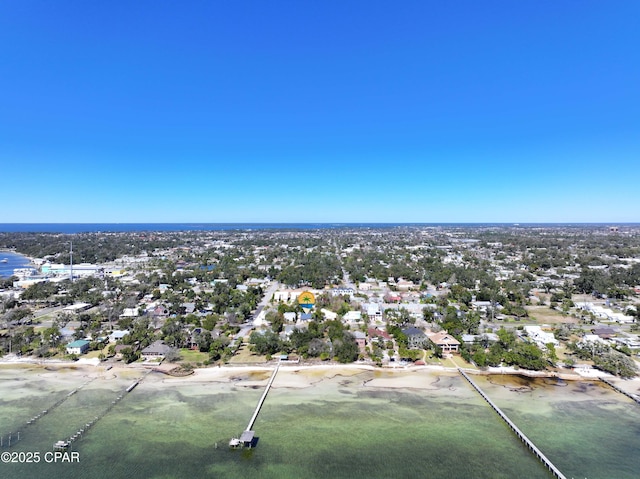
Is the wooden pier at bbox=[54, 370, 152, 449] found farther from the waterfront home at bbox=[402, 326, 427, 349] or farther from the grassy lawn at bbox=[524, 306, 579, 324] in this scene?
the grassy lawn at bbox=[524, 306, 579, 324]

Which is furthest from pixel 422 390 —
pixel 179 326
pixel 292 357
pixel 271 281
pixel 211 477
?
pixel 271 281

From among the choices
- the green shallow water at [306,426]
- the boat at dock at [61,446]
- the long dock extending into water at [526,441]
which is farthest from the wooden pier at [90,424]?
the long dock extending into water at [526,441]

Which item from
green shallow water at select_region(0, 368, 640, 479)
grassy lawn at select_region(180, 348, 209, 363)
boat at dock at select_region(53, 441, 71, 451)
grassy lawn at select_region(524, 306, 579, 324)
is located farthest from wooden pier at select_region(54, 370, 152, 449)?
grassy lawn at select_region(524, 306, 579, 324)

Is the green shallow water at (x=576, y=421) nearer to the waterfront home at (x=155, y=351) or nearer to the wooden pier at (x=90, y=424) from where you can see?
the wooden pier at (x=90, y=424)

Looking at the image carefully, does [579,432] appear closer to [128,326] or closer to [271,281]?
[128,326]

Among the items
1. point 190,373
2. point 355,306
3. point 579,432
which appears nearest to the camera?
point 579,432

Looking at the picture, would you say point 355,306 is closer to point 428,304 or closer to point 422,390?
point 428,304

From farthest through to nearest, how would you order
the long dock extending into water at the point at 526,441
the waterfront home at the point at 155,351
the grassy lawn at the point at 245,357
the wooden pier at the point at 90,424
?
the waterfront home at the point at 155,351 → the grassy lawn at the point at 245,357 → the wooden pier at the point at 90,424 → the long dock extending into water at the point at 526,441

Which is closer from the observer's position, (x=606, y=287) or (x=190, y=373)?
(x=190, y=373)

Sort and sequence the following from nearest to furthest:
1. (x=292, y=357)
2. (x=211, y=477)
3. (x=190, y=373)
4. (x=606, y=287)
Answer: (x=211, y=477) < (x=190, y=373) < (x=292, y=357) < (x=606, y=287)

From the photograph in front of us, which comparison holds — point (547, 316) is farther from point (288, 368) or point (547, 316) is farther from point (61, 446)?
point (61, 446)
